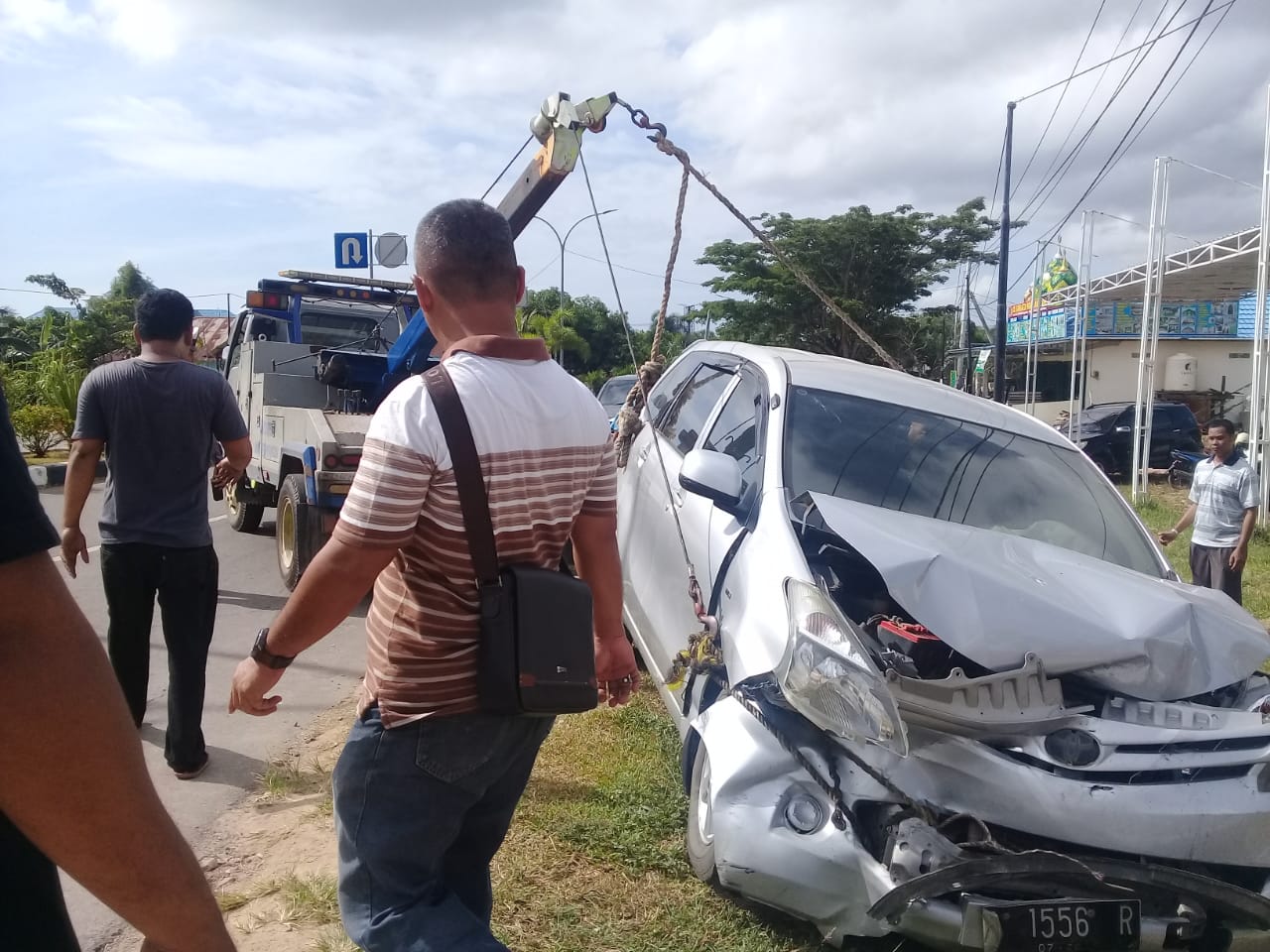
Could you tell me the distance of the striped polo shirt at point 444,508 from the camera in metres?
1.87

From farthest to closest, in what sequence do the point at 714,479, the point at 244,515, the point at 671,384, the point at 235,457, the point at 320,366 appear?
the point at 244,515, the point at 320,366, the point at 671,384, the point at 235,457, the point at 714,479

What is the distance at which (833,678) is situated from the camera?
2711 millimetres

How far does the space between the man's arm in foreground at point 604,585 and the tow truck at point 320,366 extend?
3.58 meters

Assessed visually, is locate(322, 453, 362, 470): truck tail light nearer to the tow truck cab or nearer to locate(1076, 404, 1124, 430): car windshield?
the tow truck cab

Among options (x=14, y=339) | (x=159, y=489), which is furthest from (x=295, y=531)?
(x=14, y=339)

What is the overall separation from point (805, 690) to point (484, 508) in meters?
1.24

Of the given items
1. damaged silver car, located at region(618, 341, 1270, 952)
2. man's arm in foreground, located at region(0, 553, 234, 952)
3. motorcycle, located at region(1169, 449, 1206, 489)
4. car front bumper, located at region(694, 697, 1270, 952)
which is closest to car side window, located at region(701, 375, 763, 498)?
damaged silver car, located at region(618, 341, 1270, 952)

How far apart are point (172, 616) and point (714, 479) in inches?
87.7

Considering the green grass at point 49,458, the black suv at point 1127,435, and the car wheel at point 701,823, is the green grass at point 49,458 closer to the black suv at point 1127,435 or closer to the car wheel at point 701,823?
the car wheel at point 701,823

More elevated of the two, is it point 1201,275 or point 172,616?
point 1201,275

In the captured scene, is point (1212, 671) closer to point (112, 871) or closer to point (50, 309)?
point (112, 871)

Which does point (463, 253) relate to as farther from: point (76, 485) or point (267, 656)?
point (76, 485)

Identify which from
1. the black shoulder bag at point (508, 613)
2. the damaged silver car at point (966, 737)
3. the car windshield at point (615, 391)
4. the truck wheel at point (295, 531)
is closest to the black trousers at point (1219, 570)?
the damaged silver car at point (966, 737)

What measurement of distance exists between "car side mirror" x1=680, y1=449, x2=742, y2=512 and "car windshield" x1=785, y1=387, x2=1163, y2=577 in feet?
0.72
